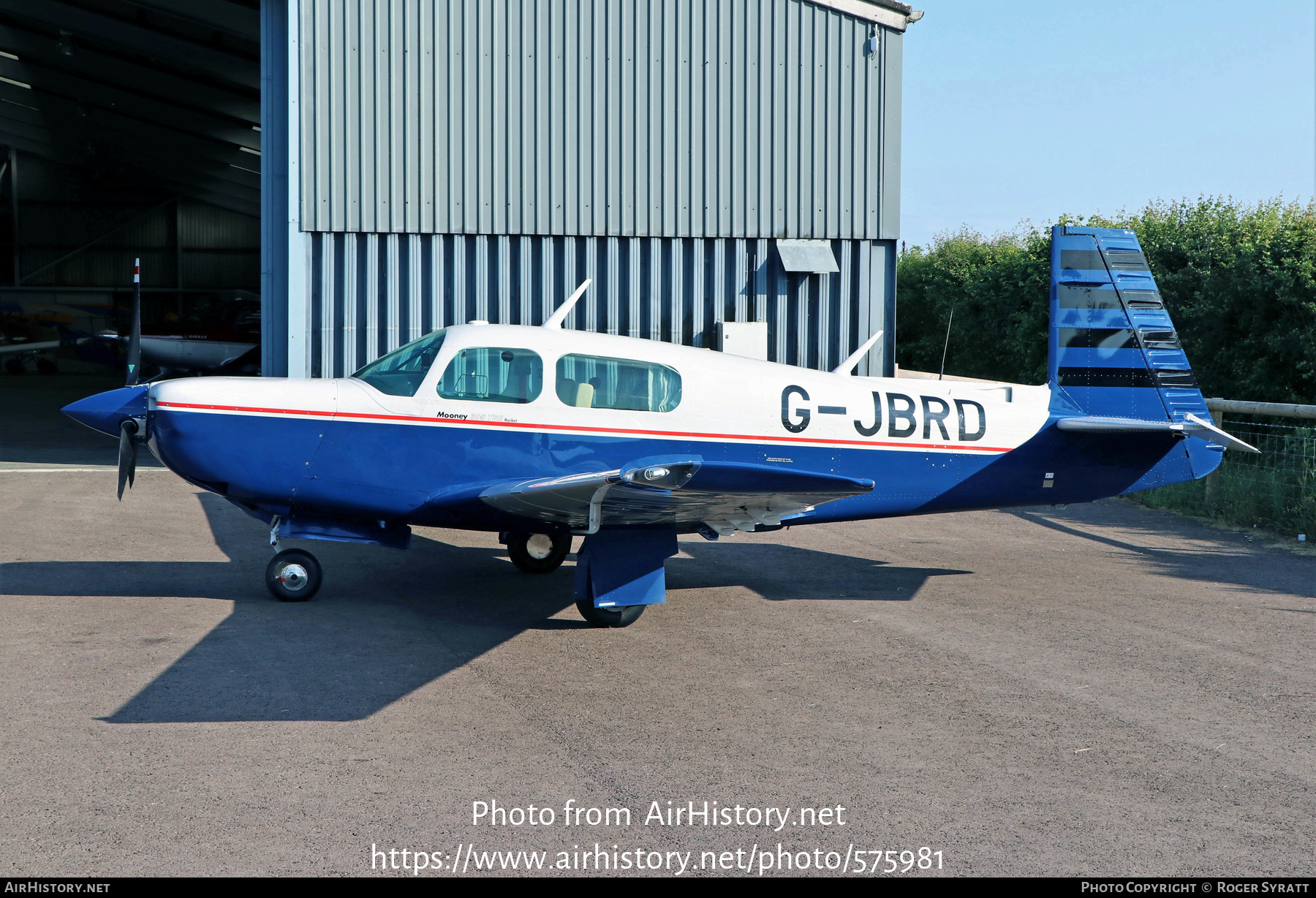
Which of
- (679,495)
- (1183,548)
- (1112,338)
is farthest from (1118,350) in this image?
(679,495)

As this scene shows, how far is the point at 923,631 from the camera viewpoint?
665cm

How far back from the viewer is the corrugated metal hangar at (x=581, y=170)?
12.4 meters

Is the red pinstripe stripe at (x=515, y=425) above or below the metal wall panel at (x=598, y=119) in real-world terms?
below

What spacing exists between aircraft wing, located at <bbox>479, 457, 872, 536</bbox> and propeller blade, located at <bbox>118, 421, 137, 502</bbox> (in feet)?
7.89

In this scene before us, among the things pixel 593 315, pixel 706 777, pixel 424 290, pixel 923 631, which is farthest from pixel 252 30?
pixel 706 777

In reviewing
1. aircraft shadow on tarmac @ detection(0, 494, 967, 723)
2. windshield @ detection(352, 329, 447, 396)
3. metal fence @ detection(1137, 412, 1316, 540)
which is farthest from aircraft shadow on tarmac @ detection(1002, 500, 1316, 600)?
windshield @ detection(352, 329, 447, 396)

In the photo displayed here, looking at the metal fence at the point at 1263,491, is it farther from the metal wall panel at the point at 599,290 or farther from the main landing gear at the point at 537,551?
the main landing gear at the point at 537,551

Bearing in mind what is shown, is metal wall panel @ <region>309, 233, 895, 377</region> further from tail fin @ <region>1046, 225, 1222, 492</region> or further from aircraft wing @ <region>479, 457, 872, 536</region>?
aircraft wing @ <region>479, 457, 872, 536</region>

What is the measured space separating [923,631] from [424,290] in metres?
8.12

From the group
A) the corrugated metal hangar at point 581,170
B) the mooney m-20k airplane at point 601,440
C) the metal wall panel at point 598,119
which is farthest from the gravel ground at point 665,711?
the metal wall panel at point 598,119

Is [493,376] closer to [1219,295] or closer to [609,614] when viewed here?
[609,614]

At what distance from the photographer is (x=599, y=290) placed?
12836 mm

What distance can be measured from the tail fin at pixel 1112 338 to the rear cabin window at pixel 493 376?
161 inches

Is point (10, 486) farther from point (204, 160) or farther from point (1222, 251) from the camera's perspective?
point (204, 160)
